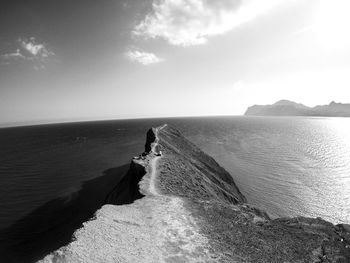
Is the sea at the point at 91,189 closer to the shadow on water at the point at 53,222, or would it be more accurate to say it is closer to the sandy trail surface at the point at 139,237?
the shadow on water at the point at 53,222

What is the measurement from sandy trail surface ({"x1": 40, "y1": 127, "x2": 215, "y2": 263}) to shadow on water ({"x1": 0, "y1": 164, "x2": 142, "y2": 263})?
294 centimetres

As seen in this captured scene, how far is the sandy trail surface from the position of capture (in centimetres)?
864

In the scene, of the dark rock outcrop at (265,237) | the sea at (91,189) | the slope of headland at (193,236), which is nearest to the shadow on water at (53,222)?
the sea at (91,189)

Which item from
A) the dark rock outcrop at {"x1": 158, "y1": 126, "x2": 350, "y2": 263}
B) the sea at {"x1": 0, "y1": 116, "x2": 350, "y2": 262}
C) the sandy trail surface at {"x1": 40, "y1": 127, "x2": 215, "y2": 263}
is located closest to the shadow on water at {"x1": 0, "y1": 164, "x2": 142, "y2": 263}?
the sea at {"x1": 0, "y1": 116, "x2": 350, "y2": 262}

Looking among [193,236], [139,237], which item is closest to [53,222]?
[139,237]

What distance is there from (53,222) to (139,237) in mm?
19598

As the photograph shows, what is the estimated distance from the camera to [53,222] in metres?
24.4

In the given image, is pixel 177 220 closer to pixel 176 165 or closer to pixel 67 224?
pixel 176 165

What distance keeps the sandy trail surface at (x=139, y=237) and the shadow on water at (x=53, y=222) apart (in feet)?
9.64

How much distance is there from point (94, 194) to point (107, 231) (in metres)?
24.1

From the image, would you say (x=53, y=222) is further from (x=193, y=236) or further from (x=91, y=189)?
(x=193, y=236)

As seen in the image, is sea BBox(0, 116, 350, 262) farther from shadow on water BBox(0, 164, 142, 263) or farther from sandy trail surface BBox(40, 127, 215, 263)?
sandy trail surface BBox(40, 127, 215, 263)

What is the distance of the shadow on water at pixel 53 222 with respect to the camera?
18.7 metres

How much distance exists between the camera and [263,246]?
34.0ft
